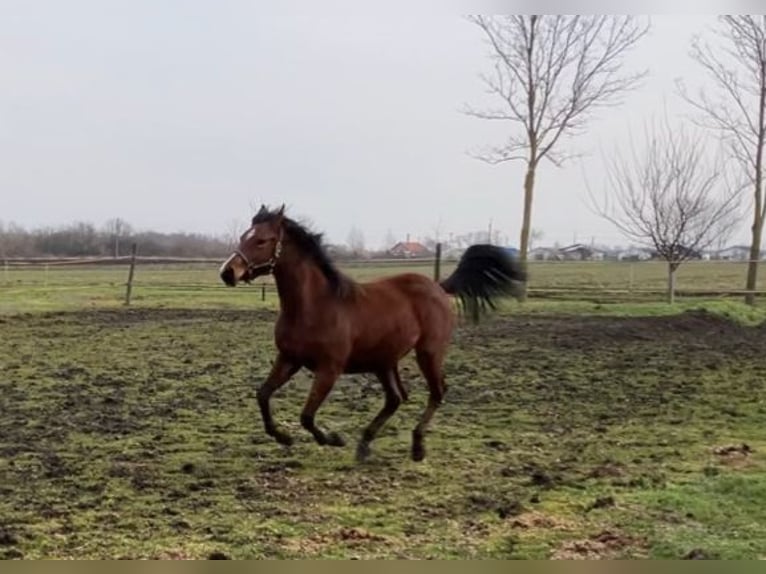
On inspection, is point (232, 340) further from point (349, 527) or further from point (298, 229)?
point (349, 527)

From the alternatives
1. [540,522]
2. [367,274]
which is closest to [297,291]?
[540,522]

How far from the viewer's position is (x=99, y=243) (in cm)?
2672

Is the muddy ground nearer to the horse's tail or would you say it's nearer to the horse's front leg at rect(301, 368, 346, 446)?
the horse's front leg at rect(301, 368, 346, 446)

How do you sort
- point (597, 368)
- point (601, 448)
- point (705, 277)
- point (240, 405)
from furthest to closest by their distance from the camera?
point (705, 277), point (597, 368), point (240, 405), point (601, 448)

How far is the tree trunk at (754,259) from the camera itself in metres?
20.4

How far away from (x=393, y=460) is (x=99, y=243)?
75.7ft

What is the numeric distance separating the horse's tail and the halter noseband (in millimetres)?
1704

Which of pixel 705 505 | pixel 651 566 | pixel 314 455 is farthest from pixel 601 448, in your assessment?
pixel 651 566

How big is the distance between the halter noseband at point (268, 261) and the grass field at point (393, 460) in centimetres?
115

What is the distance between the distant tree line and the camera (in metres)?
22.6

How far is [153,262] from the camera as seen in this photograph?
22172mm

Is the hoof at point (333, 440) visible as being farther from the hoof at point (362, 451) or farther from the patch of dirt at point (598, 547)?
the patch of dirt at point (598, 547)

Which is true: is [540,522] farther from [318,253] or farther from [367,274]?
[367,274]

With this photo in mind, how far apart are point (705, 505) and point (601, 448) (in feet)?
4.85
